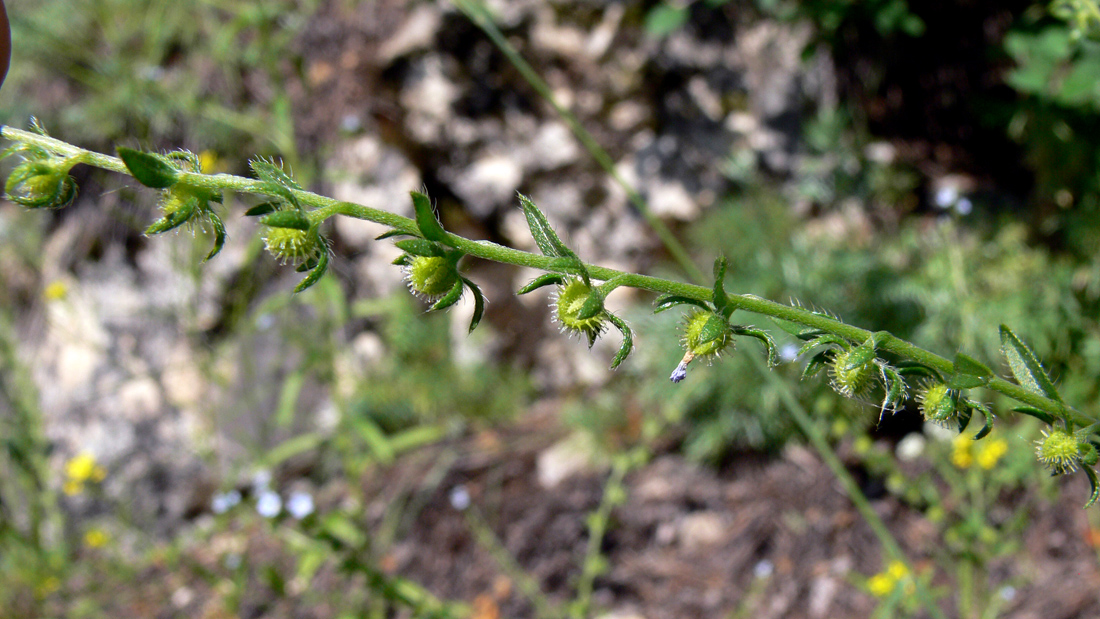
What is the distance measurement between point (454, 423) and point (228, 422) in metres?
1.09

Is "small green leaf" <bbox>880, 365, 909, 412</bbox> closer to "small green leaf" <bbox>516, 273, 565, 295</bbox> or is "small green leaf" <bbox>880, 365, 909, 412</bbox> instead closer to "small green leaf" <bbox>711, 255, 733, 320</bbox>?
"small green leaf" <bbox>711, 255, 733, 320</bbox>

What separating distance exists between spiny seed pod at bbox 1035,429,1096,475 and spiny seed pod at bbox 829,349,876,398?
0.55 ft

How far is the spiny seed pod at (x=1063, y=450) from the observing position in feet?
2.13

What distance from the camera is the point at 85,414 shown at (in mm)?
3479

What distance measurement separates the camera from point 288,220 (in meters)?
0.57

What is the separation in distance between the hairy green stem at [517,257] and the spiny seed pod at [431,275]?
0.04 metres

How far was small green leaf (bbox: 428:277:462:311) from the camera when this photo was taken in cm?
63

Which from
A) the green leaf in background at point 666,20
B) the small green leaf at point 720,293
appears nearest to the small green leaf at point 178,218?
the small green leaf at point 720,293

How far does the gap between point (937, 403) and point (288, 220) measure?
590 millimetres

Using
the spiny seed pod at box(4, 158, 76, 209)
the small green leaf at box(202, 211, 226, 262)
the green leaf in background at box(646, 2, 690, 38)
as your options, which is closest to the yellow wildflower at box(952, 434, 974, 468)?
the green leaf in background at box(646, 2, 690, 38)

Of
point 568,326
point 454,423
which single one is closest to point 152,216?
point 454,423

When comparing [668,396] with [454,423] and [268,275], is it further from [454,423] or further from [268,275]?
[268,275]

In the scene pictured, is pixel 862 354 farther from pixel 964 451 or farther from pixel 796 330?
pixel 964 451

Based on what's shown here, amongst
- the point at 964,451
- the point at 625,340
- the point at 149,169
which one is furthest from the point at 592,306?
the point at 964,451
